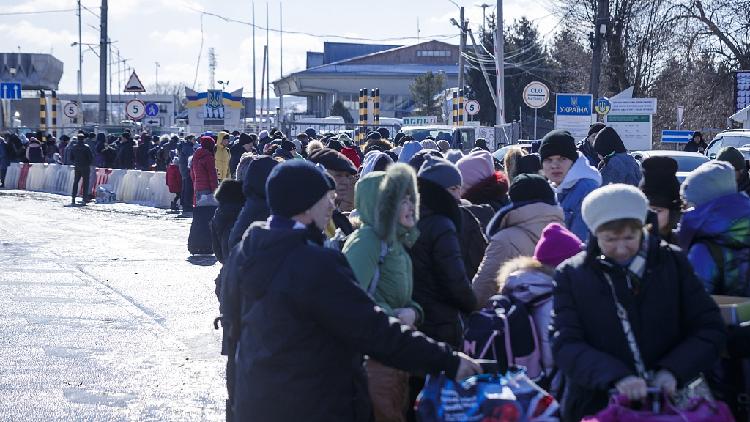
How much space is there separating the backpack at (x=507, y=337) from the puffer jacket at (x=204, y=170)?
1622 centimetres

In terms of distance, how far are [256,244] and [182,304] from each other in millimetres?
9044

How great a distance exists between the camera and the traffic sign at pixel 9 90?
169 ft

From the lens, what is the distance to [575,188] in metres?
8.76

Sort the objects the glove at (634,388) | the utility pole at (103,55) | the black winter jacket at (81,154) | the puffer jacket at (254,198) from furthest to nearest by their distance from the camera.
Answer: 1. the utility pole at (103,55)
2. the black winter jacket at (81,154)
3. the puffer jacket at (254,198)
4. the glove at (634,388)

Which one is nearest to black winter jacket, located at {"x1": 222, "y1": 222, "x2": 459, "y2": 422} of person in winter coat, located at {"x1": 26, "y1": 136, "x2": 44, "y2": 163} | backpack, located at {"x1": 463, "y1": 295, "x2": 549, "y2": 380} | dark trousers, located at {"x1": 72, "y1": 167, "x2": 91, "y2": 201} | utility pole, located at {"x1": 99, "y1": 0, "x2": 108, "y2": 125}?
backpack, located at {"x1": 463, "y1": 295, "x2": 549, "y2": 380}

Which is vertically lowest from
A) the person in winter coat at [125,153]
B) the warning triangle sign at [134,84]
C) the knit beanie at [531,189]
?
the person in winter coat at [125,153]

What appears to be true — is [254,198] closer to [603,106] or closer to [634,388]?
[634,388]

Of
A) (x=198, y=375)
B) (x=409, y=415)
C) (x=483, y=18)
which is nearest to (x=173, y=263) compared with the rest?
(x=198, y=375)

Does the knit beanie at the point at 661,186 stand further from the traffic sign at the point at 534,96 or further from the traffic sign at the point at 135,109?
the traffic sign at the point at 135,109

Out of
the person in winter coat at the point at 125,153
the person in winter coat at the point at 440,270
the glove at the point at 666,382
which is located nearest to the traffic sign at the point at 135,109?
the person in winter coat at the point at 125,153

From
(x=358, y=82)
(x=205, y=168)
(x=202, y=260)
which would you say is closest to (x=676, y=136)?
(x=205, y=168)

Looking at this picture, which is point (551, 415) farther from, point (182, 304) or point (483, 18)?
point (483, 18)

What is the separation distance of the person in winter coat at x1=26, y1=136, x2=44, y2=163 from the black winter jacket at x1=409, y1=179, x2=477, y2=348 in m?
35.5

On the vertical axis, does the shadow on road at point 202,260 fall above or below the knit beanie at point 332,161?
below
